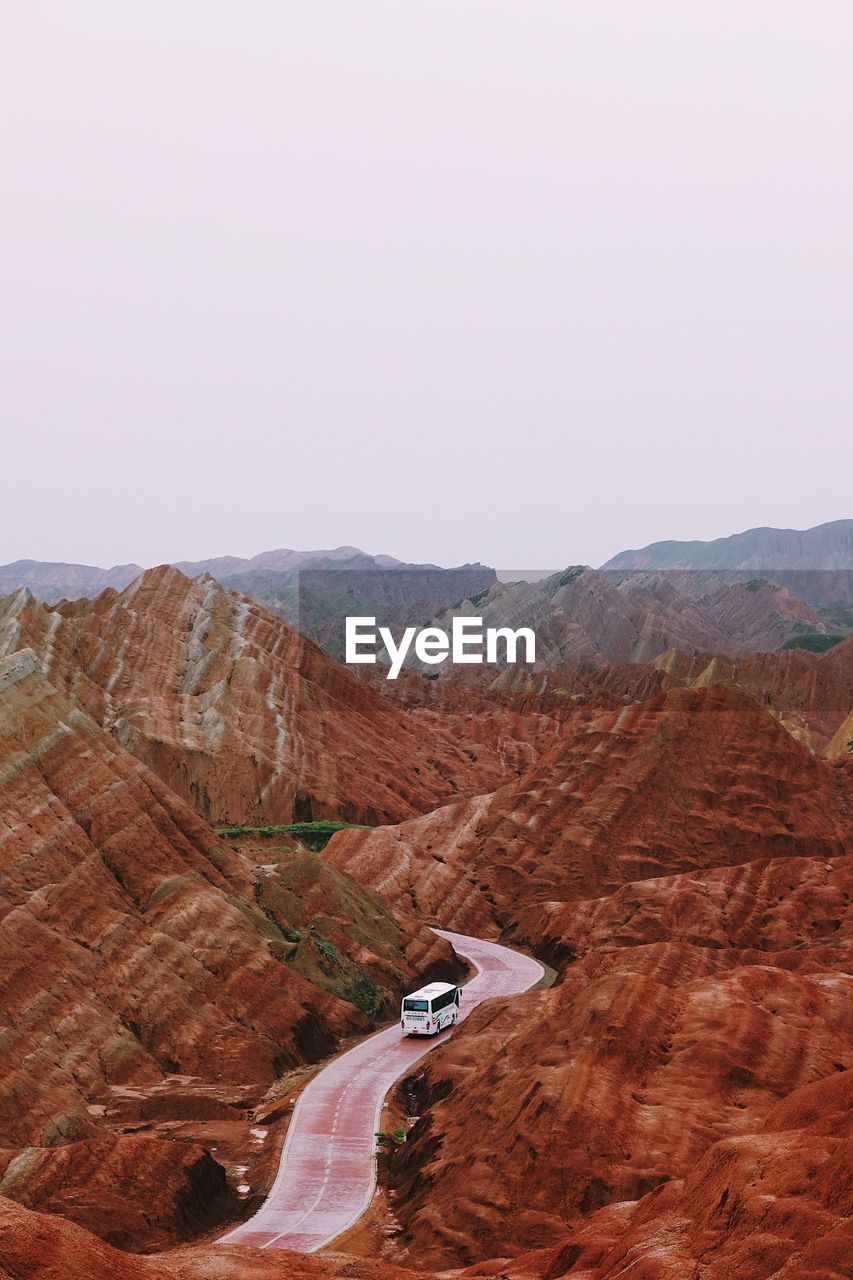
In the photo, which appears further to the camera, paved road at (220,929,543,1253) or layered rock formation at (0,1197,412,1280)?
paved road at (220,929,543,1253)

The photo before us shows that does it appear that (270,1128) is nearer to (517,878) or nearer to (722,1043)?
(722,1043)

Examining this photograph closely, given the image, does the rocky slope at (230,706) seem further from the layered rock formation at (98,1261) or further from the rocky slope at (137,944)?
the layered rock formation at (98,1261)

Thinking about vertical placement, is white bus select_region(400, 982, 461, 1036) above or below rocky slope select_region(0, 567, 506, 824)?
below

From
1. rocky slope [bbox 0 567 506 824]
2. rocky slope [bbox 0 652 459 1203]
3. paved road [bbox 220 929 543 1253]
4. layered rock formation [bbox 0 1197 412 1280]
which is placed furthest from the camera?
rocky slope [bbox 0 567 506 824]

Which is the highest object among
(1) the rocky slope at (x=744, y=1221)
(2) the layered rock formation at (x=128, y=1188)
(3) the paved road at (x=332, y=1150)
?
(1) the rocky slope at (x=744, y=1221)

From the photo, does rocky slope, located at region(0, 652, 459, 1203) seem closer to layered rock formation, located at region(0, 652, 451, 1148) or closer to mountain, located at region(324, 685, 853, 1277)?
layered rock formation, located at region(0, 652, 451, 1148)

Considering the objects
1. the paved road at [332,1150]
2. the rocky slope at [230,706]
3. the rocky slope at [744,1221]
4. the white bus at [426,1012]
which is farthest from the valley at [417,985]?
the white bus at [426,1012]

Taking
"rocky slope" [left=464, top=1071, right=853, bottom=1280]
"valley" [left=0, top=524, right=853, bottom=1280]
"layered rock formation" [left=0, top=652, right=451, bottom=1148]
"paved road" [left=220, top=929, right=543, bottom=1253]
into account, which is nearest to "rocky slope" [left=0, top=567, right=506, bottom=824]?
"valley" [left=0, top=524, right=853, bottom=1280]
